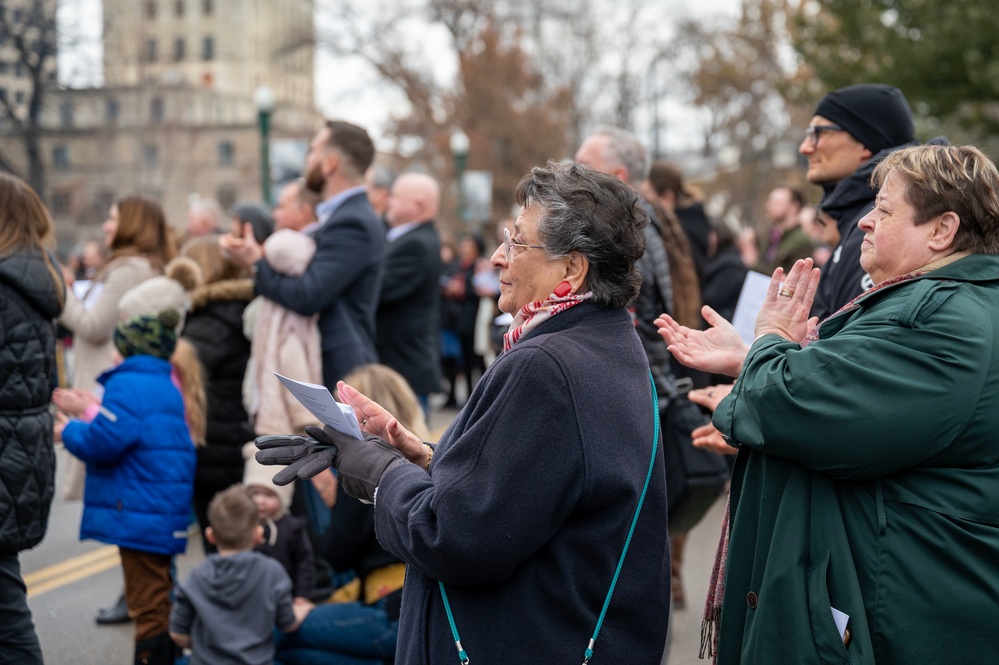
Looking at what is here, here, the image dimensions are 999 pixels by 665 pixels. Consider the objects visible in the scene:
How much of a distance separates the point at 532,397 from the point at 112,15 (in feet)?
85.6

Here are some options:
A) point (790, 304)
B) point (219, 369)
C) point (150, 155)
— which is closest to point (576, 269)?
point (790, 304)

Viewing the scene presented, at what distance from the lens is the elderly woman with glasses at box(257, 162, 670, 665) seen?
7.54ft

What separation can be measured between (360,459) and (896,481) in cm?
127

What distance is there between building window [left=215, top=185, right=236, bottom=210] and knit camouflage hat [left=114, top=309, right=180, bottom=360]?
6679 centimetres

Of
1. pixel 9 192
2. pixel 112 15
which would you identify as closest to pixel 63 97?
pixel 112 15

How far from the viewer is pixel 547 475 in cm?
229

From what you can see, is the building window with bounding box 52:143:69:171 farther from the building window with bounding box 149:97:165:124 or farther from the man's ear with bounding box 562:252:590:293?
the man's ear with bounding box 562:252:590:293

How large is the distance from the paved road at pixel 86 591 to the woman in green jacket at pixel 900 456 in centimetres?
298

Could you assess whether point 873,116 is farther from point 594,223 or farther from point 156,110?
point 156,110

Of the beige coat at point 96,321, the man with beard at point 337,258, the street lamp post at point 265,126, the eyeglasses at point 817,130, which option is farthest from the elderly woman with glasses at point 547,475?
the street lamp post at point 265,126

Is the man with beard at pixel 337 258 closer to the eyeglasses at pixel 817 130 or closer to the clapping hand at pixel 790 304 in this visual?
the eyeglasses at pixel 817 130

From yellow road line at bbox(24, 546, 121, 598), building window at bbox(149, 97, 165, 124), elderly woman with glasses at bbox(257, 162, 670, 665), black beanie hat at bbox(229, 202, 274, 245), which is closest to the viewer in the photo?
elderly woman with glasses at bbox(257, 162, 670, 665)

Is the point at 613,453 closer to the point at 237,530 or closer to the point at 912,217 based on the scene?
the point at 912,217

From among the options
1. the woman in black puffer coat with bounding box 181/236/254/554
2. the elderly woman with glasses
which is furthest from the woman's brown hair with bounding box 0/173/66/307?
the elderly woman with glasses
